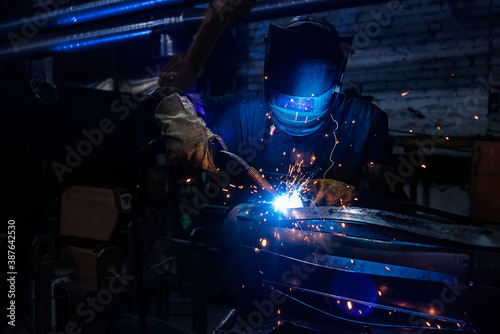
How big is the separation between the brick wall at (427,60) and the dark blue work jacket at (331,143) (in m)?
2.72

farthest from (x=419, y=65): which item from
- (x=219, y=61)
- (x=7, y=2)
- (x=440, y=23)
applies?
(x=7, y=2)

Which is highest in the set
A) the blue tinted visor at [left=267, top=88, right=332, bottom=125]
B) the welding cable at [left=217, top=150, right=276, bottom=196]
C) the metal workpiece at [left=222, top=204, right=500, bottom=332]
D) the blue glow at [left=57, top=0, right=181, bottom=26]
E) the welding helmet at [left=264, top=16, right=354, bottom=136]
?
the blue glow at [left=57, top=0, right=181, bottom=26]

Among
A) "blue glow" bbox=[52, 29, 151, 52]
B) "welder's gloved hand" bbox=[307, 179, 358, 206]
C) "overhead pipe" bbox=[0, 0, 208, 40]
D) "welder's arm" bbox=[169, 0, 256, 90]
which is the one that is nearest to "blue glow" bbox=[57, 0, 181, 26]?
"overhead pipe" bbox=[0, 0, 208, 40]

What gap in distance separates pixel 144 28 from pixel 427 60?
399cm

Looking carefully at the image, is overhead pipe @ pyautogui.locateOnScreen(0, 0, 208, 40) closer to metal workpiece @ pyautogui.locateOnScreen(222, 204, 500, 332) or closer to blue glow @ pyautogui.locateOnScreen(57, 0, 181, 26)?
blue glow @ pyautogui.locateOnScreen(57, 0, 181, 26)

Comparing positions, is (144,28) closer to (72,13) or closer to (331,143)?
(72,13)

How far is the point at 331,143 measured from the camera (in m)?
2.87

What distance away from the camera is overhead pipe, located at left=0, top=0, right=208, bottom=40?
4633 millimetres

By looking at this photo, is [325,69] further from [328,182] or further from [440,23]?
[440,23]

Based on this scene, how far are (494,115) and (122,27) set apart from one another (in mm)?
5190

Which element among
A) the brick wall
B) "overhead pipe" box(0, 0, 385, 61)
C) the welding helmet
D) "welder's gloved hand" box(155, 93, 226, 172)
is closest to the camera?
"welder's gloved hand" box(155, 93, 226, 172)

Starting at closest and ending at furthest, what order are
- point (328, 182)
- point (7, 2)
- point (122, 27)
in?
point (328, 182)
point (122, 27)
point (7, 2)

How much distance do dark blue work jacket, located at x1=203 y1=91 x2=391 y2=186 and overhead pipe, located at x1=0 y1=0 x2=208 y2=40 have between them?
2382 mm

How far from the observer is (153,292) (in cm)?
523
